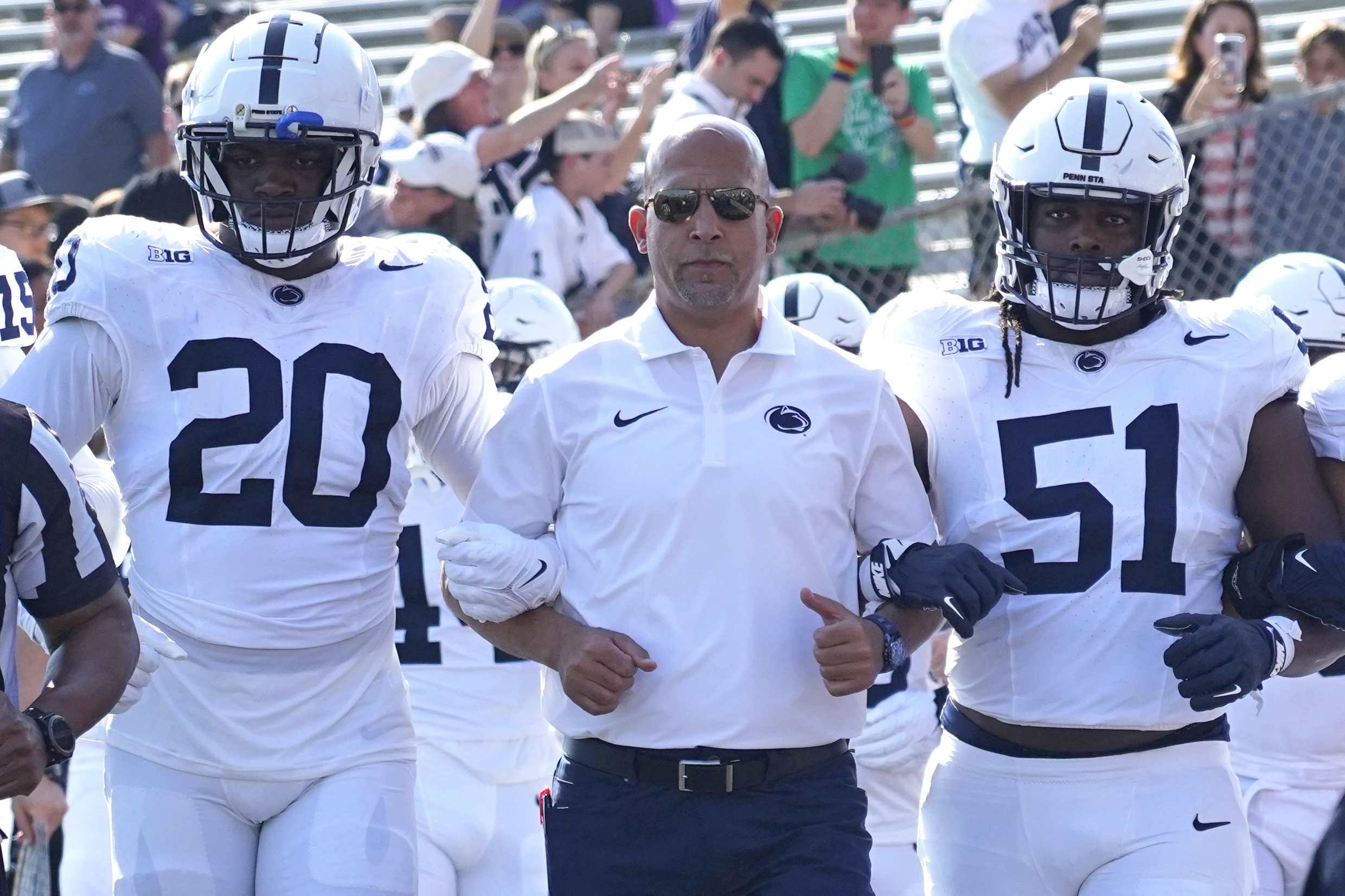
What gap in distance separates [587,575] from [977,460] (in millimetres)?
832

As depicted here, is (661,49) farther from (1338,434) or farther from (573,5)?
(1338,434)

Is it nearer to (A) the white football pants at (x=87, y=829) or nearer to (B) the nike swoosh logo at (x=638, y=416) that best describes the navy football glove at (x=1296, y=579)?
(B) the nike swoosh logo at (x=638, y=416)

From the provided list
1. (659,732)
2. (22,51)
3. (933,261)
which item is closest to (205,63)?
(659,732)

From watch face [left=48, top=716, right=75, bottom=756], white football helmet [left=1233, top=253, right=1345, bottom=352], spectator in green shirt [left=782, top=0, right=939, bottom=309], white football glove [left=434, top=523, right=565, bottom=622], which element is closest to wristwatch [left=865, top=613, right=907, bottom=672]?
white football glove [left=434, top=523, right=565, bottom=622]

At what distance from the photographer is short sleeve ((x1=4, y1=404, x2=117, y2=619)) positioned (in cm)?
297

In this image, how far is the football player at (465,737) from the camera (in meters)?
4.62

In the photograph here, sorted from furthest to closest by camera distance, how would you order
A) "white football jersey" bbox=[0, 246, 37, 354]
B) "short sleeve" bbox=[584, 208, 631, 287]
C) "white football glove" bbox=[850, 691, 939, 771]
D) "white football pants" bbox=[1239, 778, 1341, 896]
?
1. "short sleeve" bbox=[584, 208, 631, 287]
2. "white football glove" bbox=[850, 691, 939, 771]
3. "white football pants" bbox=[1239, 778, 1341, 896]
4. "white football jersey" bbox=[0, 246, 37, 354]

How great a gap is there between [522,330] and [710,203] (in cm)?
221

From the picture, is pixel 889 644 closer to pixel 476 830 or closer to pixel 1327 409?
pixel 1327 409

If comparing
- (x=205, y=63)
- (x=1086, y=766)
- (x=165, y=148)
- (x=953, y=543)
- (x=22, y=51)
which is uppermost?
(x=205, y=63)

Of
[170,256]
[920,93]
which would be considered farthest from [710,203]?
[920,93]

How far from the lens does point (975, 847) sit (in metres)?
3.64

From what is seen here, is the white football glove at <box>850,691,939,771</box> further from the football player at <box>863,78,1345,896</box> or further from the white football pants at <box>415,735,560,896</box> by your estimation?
the football player at <box>863,78,1345,896</box>

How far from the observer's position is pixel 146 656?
3.36 meters
